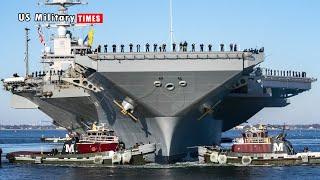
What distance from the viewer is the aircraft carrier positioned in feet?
134

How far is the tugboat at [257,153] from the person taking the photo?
150ft

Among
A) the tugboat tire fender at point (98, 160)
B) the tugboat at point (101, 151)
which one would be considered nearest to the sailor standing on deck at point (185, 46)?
the tugboat at point (101, 151)

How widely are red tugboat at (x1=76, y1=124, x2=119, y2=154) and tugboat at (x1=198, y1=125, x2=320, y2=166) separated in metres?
5.38

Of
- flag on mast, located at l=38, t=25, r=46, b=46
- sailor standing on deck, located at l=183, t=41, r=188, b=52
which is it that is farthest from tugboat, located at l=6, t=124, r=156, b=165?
flag on mast, located at l=38, t=25, r=46, b=46

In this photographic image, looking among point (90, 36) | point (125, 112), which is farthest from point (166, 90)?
point (90, 36)

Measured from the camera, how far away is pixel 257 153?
45969 mm

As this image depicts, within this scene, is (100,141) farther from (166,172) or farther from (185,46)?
(185,46)

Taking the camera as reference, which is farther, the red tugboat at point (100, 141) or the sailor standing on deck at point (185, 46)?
the red tugboat at point (100, 141)

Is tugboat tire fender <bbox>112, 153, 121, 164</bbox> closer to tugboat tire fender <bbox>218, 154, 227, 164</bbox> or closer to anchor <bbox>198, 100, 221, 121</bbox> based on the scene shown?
anchor <bbox>198, 100, 221, 121</bbox>

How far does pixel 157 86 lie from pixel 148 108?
2.05m

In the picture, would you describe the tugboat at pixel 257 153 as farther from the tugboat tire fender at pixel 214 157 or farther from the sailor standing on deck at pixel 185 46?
the sailor standing on deck at pixel 185 46

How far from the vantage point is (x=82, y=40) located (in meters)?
71.4

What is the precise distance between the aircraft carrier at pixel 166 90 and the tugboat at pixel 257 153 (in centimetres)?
180

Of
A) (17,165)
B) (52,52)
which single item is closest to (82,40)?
(52,52)
